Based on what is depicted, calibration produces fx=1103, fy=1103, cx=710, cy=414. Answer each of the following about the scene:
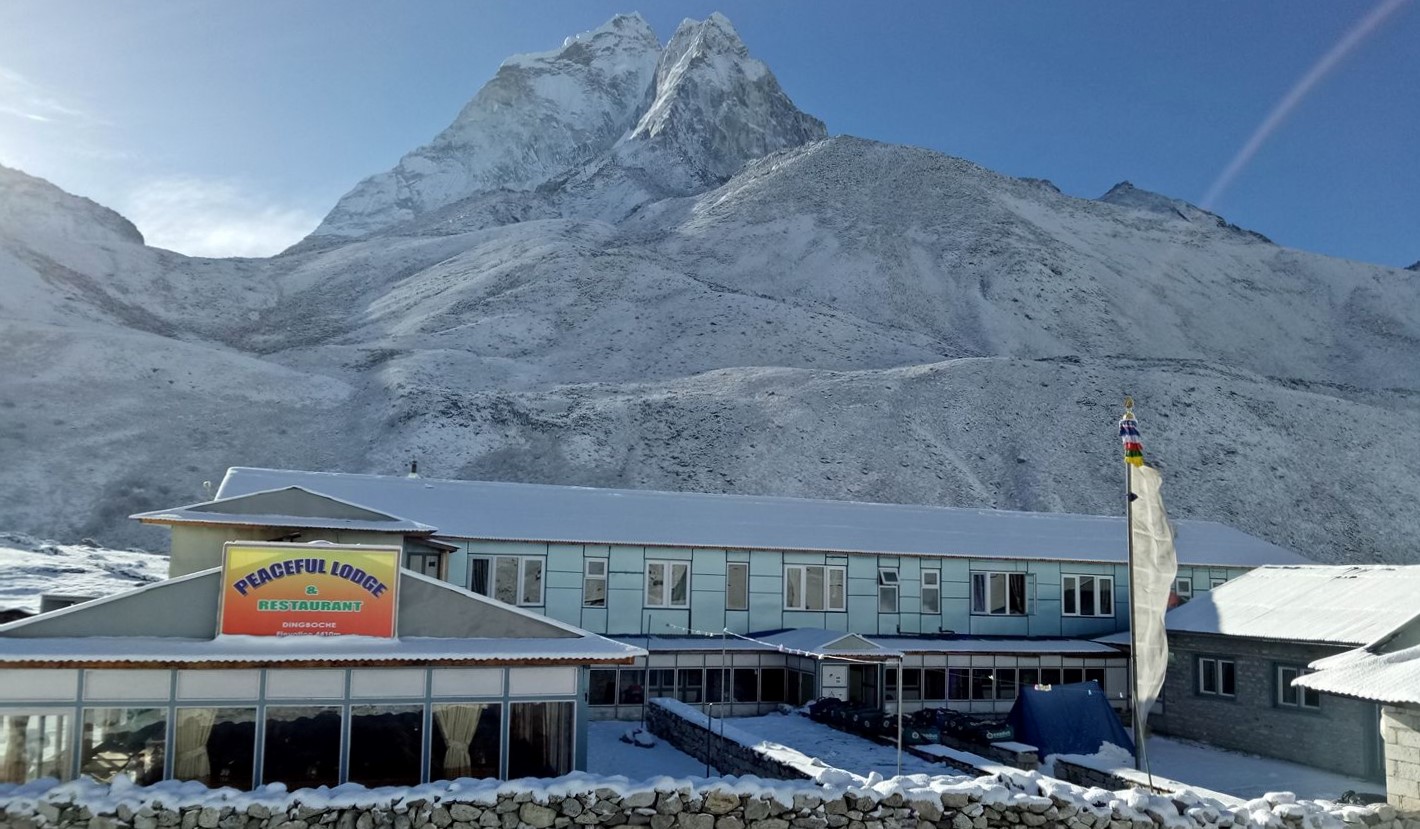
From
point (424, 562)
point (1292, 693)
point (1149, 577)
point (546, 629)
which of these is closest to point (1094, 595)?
point (1292, 693)

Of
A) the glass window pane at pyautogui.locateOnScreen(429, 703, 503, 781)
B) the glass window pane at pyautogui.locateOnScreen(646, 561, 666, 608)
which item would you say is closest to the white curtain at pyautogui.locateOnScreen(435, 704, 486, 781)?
the glass window pane at pyautogui.locateOnScreen(429, 703, 503, 781)

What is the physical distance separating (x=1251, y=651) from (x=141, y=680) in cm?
2585

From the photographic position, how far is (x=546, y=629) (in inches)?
731

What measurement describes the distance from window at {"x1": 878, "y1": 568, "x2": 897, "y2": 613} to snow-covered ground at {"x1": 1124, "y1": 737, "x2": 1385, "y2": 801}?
880 centimetres

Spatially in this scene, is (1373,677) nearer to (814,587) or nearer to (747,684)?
(747,684)

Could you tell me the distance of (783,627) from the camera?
34.2 metres

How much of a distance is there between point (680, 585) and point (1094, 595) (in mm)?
14713

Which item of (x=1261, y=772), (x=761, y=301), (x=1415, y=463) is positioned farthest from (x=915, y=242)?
(x=1261, y=772)

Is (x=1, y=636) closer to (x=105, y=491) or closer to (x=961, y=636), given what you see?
(x=961, y=636)

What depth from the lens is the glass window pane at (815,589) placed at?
34.7 m

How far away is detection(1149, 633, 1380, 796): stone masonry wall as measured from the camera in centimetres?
2500

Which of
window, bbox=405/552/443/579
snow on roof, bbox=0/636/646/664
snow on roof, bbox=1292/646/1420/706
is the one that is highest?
window, bbox=405/552/443/579

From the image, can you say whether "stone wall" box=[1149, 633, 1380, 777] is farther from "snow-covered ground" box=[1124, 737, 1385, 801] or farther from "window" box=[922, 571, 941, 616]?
"window" box=[922, 571, 941, 616]

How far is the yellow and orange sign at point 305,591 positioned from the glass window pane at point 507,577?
48.7 feet
